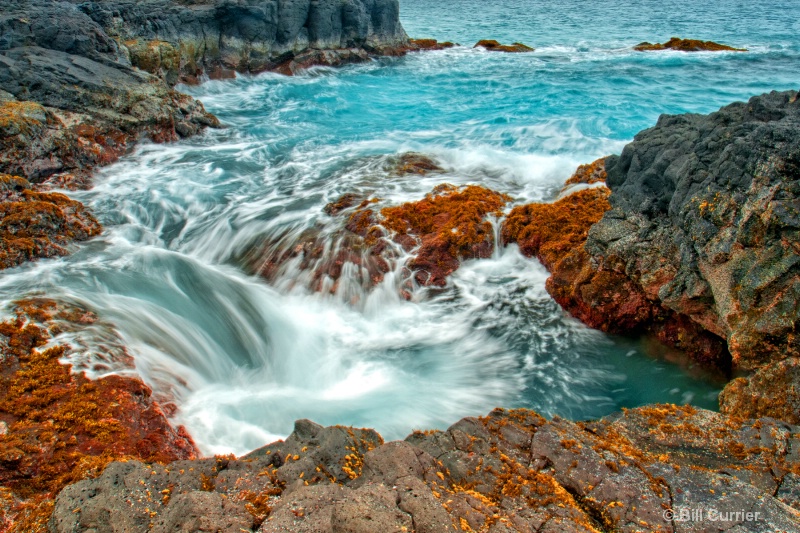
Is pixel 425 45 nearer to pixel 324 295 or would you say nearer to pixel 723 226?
pixel 324 295

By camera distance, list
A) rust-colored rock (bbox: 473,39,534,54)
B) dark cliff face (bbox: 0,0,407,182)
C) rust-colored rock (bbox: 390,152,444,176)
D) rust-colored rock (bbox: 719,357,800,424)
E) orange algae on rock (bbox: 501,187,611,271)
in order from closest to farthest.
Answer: rust-colored rock (bbox: 719,357,800,424)
orange algae on rock (bbox: 501,187,611,271)
dark cliff face (bbox: 0,0,407,182)
rust-colored rock (bbox: 390,152,444,176)
rust-colored rock (bbox: 473,39,534,54)

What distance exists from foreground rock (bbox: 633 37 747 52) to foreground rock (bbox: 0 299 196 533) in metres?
41.7

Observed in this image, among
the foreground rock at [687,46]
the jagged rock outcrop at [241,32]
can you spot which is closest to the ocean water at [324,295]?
the jagged rock outcrop at [241,32]

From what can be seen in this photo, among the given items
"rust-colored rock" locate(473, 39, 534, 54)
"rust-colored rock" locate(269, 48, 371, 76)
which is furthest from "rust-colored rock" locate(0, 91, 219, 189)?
"rust-colored rock" locate(473, 39, 534, 54)

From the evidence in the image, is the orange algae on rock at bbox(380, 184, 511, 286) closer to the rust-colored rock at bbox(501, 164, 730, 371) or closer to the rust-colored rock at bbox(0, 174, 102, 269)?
the rust-colored rock at bbox(501, 164, 730, 371)

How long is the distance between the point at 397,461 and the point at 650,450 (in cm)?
266

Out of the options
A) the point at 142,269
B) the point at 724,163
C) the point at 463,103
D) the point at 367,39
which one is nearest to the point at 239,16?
the point at 367,39

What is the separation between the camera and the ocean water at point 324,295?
6.94m

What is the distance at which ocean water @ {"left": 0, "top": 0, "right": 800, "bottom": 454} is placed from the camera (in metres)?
6.94

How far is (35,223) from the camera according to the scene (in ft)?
29.6

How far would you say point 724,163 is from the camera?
6.64m

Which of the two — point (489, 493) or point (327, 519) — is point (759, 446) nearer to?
point (489, 493)

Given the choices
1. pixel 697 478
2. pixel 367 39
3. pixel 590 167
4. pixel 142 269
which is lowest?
pixel 142 269

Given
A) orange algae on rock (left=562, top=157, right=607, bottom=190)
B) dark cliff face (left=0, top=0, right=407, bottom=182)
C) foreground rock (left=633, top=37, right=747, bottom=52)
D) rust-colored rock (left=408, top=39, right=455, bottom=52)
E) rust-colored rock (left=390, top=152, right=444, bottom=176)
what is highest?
foreground rock (left=633, top=37, right=747, bottom=52)
